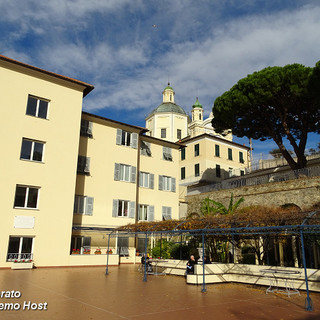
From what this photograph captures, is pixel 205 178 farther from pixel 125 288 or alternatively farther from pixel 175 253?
pixel 125 288

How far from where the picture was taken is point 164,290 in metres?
11.5

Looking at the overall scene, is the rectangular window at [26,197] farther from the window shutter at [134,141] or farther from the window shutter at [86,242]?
the window shutter at [134,141]

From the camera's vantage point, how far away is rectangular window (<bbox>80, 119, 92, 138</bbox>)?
24.7 metres

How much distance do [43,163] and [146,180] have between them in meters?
10.5

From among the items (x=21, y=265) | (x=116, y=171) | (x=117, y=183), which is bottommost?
(x=21, y=265)

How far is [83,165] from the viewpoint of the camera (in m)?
24.0

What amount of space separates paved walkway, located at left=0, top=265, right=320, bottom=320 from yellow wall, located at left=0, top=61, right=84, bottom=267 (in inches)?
269

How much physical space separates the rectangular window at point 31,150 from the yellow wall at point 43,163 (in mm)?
357

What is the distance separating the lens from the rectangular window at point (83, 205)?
23281 millimetres

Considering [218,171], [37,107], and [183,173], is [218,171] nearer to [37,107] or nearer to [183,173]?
[183,173]

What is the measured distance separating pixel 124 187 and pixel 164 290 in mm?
15265

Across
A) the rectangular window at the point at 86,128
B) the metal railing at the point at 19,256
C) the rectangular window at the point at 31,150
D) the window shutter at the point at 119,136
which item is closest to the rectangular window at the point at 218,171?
the window shutter at the point at 119,136

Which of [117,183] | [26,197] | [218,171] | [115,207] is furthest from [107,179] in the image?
[218,171]

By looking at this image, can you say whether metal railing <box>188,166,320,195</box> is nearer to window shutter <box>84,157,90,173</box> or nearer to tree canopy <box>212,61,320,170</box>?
tree canopy <box>212,61,320,170</box>
